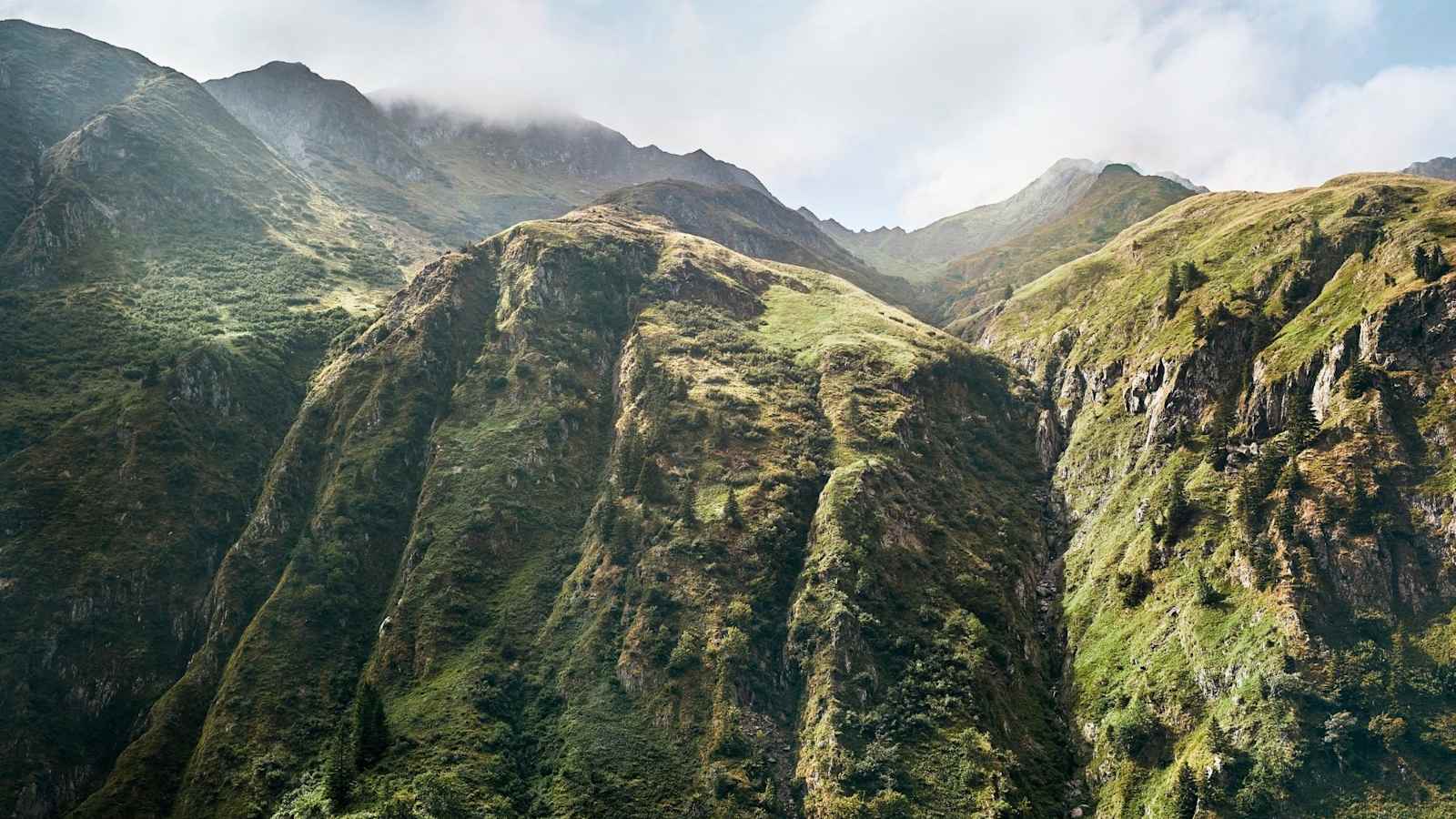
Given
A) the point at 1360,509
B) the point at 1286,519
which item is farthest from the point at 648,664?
the point at 1360,509

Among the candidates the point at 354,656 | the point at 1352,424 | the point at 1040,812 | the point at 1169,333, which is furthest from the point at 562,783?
the point at 1169,333

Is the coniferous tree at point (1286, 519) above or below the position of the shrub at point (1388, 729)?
above

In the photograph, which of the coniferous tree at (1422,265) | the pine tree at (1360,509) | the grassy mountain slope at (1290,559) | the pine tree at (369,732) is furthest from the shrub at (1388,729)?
the pine tree at (369,732)

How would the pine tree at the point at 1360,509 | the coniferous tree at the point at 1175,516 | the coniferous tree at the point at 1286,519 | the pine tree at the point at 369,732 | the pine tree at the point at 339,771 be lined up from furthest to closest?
the coniferous tree at the point at 1175,516 → the pine tree at the point at 369,732 → the coniferous tree at the point at 1286,519 → the pine tree at the point at 1360,509 → the pine tree at the point at 339,771

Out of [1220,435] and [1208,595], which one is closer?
[1208,595]

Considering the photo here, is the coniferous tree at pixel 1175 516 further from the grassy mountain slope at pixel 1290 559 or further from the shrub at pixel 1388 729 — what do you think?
the shrub at pixel 1388 729

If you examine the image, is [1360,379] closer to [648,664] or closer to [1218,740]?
[1218,740]

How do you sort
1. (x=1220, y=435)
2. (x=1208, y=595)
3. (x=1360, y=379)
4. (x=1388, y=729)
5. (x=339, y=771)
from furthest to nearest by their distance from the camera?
(x=1220, y=435)
(x=1360, y=379)
(x=1208, y=595)
(x=339, y=771)
(x=1388, y=729)
